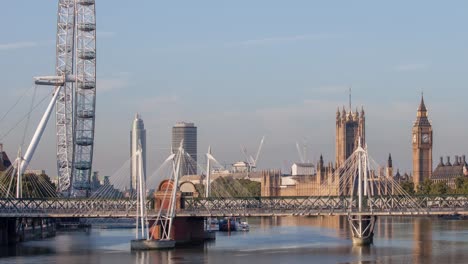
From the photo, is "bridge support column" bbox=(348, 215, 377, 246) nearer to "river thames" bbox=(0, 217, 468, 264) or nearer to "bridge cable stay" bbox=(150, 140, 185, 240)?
"river thames" bbox=(0, 217, 468, 264)

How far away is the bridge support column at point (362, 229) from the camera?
8700 cm

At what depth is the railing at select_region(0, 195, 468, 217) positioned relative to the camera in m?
86.7

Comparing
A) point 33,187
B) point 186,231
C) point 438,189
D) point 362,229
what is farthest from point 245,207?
point 438,189

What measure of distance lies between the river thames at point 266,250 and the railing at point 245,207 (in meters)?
2.43

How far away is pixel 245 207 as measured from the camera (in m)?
91.9

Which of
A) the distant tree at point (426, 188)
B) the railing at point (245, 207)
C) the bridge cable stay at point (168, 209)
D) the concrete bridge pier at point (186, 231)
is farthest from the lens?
the distant tree at point (426, 188)

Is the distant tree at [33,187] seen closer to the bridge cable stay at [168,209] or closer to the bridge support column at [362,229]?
the bridge cable stay at [168,209]

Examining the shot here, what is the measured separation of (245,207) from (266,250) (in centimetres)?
708

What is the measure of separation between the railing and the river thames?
7.98 feet

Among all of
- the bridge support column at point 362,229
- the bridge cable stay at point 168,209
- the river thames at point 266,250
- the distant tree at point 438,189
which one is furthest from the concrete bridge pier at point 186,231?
the distant tree at point 438,189

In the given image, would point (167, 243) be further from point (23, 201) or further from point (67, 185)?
point (67, 185)

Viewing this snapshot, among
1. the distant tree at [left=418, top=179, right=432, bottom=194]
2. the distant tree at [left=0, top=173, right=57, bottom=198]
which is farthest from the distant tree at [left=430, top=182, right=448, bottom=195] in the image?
the distant tree at [left=0, top=173, right=57, bottom=198]

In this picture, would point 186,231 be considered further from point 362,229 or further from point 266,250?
point 362,229

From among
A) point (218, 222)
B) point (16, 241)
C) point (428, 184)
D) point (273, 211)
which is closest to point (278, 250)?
point (273, 211)
